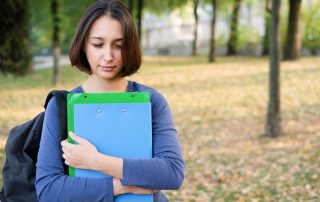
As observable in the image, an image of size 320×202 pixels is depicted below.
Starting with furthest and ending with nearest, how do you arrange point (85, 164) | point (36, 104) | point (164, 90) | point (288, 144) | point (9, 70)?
point (164, 90)
point (36, 104)
point (9, 70)
point (288, 144)
point (85, 164)

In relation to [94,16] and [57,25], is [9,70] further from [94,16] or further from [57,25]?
[94,16]

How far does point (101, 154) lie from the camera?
184cm

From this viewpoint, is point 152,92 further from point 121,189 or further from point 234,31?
point 234,31

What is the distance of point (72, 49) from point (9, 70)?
32.0 ft

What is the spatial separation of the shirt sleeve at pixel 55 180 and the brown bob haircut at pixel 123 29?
0.92 feet

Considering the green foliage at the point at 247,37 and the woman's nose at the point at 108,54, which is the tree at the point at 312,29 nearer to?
the green foliage at the point at 247,37

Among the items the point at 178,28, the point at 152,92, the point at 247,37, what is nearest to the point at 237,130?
the point at 152,92

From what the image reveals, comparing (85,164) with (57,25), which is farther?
(57,25)

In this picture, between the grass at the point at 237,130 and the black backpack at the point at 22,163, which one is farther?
the grass at the point at 237,130

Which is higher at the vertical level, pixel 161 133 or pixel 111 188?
pixel 161 133

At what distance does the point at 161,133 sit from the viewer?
2.00 metres

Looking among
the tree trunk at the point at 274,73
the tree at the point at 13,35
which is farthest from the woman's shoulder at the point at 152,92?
the tree at the point at 13,35

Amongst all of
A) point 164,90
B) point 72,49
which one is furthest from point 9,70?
point 72,49

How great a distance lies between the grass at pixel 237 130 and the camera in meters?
6.38
